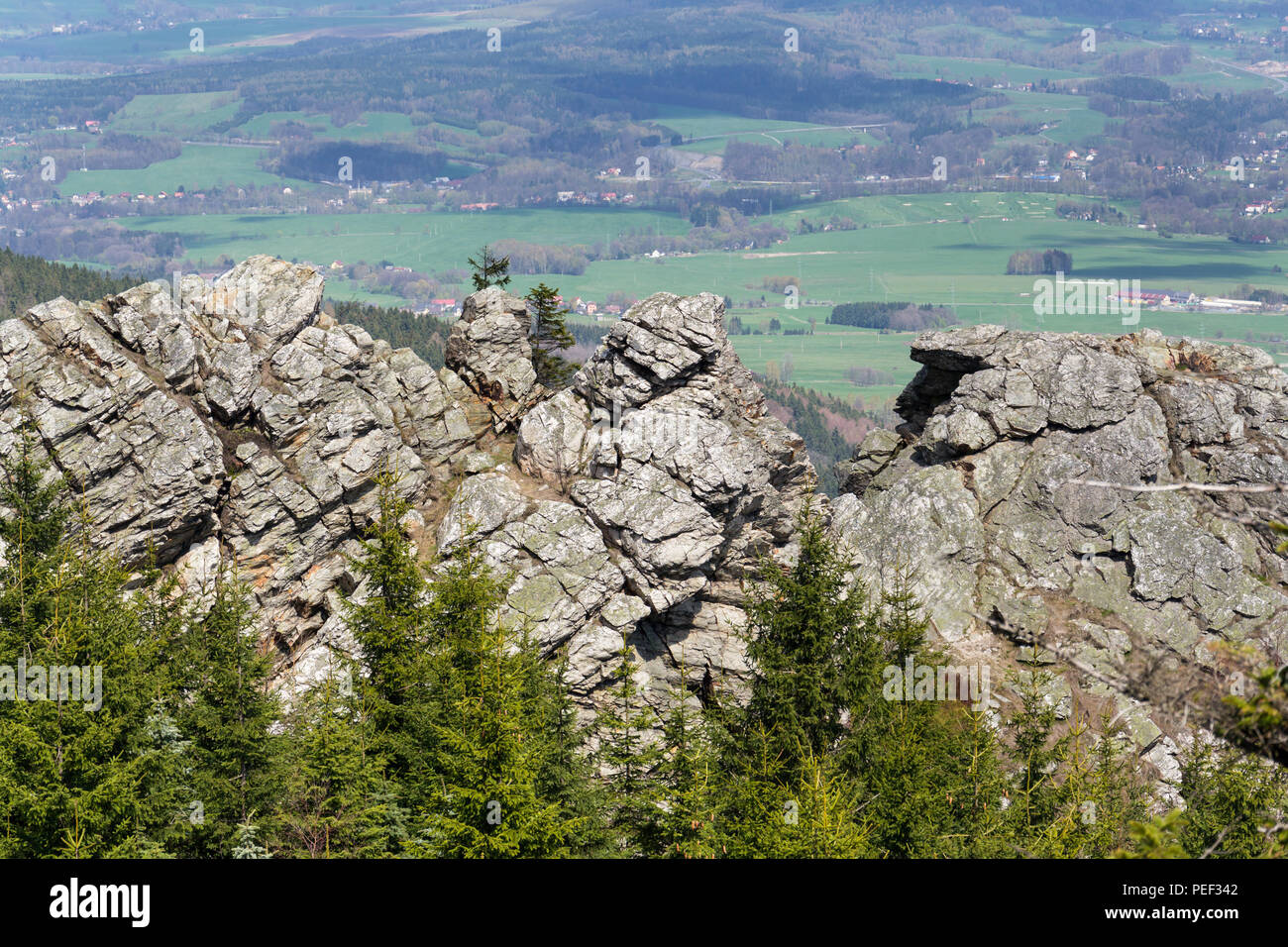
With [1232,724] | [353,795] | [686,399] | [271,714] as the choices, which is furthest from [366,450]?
[1232,724]

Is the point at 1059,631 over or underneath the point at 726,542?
underneath

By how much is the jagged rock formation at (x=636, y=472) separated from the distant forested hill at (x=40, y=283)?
5161 inches

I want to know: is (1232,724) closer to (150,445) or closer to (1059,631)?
(1059,631)

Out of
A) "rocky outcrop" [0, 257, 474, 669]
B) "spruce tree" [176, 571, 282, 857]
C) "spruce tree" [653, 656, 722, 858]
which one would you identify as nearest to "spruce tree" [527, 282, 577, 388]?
"rocky outcrop" [0, 257, 474, 669]

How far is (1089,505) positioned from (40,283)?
17332cm

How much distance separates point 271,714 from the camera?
35.0 meters

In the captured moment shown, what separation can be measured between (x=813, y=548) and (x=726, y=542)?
11.7m

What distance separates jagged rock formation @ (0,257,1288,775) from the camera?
50.1 m
